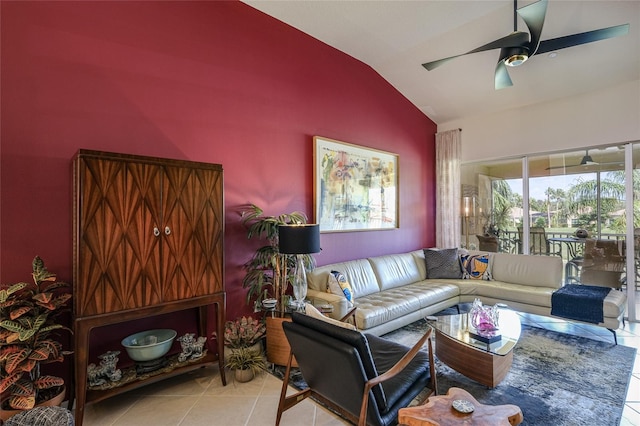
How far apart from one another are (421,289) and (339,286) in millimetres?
1343

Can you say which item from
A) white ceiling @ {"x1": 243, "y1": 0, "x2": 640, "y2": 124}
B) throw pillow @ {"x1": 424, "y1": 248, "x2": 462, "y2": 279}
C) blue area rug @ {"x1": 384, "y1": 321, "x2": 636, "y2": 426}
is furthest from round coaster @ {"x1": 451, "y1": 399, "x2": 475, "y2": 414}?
white ceiling @ {"x1": 243, "y1": 0, "x2": 640, "y2": 124}

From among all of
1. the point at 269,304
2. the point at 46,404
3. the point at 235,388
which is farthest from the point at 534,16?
the point at 46,404

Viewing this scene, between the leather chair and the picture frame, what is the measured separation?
222 cm

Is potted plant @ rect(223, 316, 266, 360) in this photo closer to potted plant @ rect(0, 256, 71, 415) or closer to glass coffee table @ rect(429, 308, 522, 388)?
potted plant @ rect(0, 256, 71, 415)

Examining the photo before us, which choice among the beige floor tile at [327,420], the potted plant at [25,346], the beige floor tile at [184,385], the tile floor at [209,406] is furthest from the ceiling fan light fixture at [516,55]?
the potted plant at [25,346]

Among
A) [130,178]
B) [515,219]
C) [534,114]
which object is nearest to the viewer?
[130,178]

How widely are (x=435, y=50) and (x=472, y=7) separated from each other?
79cm

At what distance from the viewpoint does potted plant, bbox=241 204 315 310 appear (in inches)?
120

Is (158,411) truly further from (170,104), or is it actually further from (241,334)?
(170,104)

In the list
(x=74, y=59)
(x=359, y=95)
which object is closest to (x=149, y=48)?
(x=74, y=59)

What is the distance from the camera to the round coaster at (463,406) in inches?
60.4

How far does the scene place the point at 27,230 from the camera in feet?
7.06

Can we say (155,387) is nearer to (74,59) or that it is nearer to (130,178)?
(130,178)

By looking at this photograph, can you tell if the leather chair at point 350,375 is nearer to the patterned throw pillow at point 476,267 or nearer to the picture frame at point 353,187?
the picture frame at point 353,187
